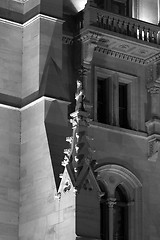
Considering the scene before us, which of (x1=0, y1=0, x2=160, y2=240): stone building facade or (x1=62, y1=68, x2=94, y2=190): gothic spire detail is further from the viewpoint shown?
(x1=0, y1=0, x2=160, y2=240): stone building facade

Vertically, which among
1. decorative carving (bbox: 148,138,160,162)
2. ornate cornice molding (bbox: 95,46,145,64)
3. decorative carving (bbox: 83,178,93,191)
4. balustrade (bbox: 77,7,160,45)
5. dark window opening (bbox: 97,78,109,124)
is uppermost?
balustrade (bbox: 77,7,160,45)

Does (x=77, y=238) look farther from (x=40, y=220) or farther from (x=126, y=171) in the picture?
(x=126, y=171)

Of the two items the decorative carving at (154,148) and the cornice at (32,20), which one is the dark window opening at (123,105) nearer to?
the decorative carving at (154,148)

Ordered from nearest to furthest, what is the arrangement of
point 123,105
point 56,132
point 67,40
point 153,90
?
1. point 56,132
2. point 67,40
3. point 123,105
4. point 153,90

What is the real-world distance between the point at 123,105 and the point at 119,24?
316 cm

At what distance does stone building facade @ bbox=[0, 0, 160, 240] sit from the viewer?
130ft

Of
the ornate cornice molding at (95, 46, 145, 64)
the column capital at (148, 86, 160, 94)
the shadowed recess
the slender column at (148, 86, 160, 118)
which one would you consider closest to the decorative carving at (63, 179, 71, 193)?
the shadowed recess

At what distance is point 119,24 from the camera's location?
150 ft

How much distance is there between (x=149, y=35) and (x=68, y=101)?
241 inches

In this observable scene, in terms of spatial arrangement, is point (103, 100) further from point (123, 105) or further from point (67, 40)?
point (67, 40)

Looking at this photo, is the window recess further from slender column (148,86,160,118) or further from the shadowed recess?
the shadowed recess

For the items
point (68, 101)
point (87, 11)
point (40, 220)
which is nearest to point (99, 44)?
point (87, 11)

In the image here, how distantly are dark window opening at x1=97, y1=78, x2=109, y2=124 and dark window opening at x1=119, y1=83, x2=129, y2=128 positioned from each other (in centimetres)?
77

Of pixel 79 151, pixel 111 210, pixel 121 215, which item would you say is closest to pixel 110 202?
pixel 111 210
